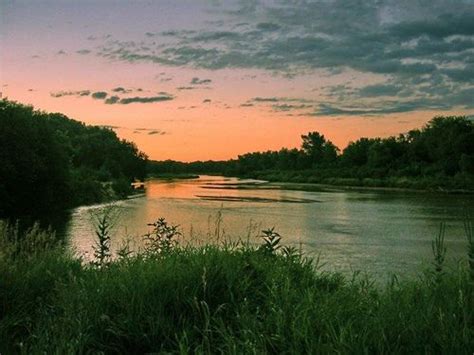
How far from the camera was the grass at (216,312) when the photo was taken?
4402 mm

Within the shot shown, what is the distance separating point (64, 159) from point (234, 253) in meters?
37.0

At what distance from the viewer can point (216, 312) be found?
543 centimetres

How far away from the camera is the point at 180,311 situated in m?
5.86

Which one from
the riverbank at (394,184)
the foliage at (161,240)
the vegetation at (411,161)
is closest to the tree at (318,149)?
the vegetation at (411,161)

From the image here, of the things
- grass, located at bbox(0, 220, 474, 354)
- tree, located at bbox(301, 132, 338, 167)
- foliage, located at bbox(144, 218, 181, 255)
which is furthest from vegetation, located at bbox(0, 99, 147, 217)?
tree, located at bbox(301, 132, 338, 167)

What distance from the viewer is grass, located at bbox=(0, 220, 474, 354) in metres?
4.40

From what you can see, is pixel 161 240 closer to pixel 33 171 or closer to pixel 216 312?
pixel 216 312

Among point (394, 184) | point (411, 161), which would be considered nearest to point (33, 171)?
point (394, 184)

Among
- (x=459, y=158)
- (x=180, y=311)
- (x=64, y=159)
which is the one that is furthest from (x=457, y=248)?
(x=459, y=158)

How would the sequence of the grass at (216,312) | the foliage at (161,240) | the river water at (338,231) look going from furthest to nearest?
the river water at (338,231)
the foliage at (161,240)
the grass at (216,312)

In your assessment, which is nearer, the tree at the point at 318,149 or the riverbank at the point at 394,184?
the riverbank at the point at 394,184

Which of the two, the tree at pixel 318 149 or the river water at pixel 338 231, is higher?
the tree at pixel 318 149

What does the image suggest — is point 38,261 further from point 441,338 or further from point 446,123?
point 446,123

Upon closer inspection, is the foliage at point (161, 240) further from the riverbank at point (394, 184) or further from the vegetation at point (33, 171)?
the riverbank at point (394, 184)
